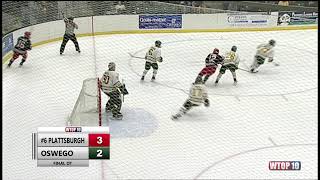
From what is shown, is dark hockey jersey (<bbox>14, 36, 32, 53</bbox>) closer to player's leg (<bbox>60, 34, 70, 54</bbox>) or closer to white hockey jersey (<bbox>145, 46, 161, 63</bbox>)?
player's leg (<bbox>60, 34, 70, 54</bbox>)

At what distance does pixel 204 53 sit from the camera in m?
6.05

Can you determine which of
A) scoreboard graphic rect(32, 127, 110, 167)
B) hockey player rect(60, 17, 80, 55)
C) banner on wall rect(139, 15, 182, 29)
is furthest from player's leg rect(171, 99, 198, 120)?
banner on wall rect(139, 15, 182, 29)

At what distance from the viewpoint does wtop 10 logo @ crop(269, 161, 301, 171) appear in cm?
317

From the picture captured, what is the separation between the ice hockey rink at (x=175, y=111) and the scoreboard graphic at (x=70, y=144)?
2.25 feet

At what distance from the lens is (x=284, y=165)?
3.27m

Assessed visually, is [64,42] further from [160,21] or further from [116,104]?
[116,104]

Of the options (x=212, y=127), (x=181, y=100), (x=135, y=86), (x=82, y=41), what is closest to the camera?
(x=212, y=127)

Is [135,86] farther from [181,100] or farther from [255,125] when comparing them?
[255,125]

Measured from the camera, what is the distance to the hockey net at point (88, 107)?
3.73 meters

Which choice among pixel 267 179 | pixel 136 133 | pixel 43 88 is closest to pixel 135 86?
pixel 43 88

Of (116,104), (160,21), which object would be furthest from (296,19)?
(116,104)

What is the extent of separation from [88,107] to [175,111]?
2.65 feet

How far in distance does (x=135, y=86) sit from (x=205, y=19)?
2.70 meters

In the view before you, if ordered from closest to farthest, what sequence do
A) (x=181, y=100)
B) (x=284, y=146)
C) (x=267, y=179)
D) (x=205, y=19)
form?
(x=267, y=179) < (x=284, y=146) < (x=181, y=100) < (x=205, y=19)
